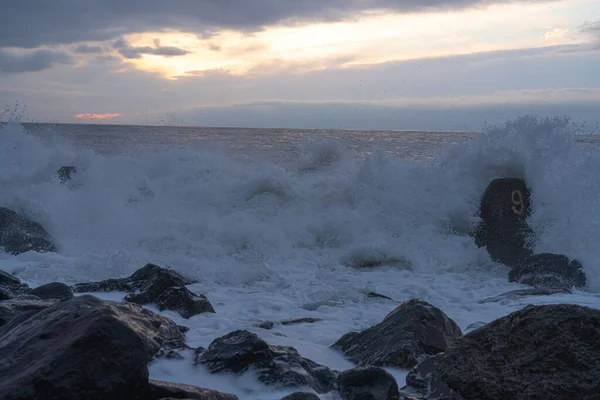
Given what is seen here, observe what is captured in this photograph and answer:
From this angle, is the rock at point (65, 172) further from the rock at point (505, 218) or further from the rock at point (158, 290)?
the rock at point (505, 218)

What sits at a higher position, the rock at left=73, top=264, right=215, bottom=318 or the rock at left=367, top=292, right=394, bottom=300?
the rock at left=73, top=264, right=215, bottom=318

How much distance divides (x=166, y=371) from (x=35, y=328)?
3.13 feet

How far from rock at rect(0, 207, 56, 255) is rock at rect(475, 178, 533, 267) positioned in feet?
24.3

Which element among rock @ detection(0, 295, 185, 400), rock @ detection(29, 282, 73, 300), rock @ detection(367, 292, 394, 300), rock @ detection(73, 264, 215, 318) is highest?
rock @ detection(0, 295, 185, 400)

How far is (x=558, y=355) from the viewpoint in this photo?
9.51 ft

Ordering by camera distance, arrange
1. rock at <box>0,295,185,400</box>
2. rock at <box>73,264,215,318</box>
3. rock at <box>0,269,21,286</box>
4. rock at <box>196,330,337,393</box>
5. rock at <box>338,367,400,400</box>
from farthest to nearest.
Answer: rock at <box>0,269,21,286</box>
rock at <box>73,264,215,318</box>
rock at <box>196,330,337,393</box>
rock at <box>338,367,400,400</box>
rock at <box>0,295,185,400</box>

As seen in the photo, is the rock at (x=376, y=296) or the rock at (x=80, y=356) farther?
the rock at (x=376, y=296)

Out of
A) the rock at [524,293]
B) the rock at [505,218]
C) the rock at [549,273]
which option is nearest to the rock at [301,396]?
the rock at [524,293]

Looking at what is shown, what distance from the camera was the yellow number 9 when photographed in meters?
9.84

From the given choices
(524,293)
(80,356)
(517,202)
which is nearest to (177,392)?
(80,356)

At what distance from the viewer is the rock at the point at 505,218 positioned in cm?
957

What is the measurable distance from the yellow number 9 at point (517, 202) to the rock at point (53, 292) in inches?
299

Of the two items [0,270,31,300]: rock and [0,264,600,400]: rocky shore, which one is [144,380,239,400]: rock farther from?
[0,270,31,300]: rock

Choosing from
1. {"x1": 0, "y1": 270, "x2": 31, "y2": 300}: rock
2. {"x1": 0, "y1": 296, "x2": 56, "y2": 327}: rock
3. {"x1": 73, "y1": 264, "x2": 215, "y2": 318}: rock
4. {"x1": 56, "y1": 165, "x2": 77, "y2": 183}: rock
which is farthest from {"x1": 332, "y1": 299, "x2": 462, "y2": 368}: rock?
{"x1": 56, "y1": 165, "x2": 77, "y2": 183}: rock
